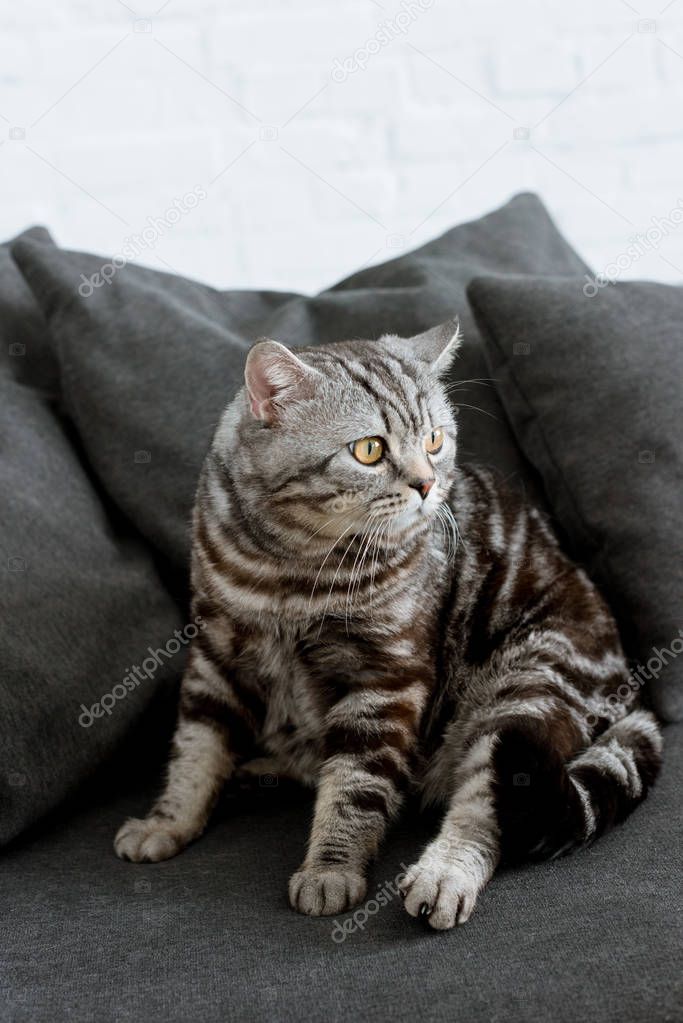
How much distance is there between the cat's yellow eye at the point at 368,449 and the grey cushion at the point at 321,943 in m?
0.49

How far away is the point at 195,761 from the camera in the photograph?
4.18ft

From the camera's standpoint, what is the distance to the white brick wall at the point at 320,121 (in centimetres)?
197

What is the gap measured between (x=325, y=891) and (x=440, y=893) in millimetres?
132

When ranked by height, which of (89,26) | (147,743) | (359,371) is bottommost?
(147,743)

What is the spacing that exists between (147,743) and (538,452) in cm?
79

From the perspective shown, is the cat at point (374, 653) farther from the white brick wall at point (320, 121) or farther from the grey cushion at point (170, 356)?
the white brick wall at point (320, 121)

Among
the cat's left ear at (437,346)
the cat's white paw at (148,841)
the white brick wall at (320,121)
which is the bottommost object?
the cat's white paw at (148,841)

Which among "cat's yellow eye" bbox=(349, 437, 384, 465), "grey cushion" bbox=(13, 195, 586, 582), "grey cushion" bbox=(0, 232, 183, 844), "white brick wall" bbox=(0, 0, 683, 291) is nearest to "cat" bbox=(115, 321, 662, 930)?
"cat's yellow eye" bbox=(349, 437, 384, 465)

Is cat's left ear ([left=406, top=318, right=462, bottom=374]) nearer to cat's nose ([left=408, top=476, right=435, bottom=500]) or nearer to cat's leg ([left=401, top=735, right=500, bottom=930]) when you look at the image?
cat's nose ([left=408, top=476, right=435, bottom=500])

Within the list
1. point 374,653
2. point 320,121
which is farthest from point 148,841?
point 320,121

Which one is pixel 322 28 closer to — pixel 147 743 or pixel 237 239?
pixel 237 239

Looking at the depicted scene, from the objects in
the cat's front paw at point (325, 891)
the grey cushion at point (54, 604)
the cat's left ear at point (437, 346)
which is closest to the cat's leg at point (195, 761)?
the grey cushion at point (54, 604)

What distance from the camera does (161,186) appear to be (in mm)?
2035

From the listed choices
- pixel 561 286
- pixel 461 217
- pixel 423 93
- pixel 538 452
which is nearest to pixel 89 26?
pixel 423 93
